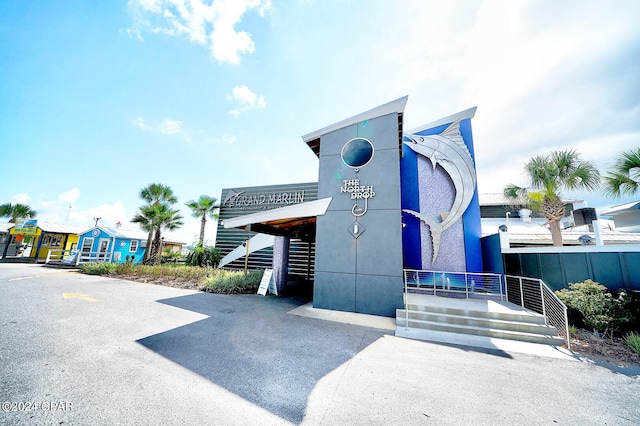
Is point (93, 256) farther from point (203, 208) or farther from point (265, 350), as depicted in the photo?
point (265, 350)

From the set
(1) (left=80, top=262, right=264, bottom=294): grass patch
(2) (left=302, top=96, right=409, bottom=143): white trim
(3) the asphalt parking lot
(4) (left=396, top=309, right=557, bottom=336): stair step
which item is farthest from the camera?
(1) (left=80, top=262, right=264, bottom=294): grass patch

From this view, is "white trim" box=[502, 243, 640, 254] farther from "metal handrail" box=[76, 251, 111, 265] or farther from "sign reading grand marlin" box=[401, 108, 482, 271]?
"metal handrail" box=[76, 251, 111, 265]

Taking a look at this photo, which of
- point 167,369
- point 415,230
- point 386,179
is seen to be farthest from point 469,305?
point 167,369

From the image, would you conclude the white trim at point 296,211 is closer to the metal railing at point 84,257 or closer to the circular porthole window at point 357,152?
the circular porthole window at point 357,152

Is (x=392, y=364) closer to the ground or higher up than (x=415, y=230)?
closer to the ground

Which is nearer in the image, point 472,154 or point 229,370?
point 229,370

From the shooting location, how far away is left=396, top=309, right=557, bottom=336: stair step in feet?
17.5

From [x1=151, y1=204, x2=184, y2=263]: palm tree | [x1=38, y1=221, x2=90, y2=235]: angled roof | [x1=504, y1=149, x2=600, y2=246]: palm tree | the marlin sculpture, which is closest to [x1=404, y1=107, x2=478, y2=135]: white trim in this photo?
the marlin sculpture

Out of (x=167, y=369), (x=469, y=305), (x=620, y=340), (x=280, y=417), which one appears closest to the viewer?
(x=280, y=417)

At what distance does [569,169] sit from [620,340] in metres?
7.09

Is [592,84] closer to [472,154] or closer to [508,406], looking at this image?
[472,154]

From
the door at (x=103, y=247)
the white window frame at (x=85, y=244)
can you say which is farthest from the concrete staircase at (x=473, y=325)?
the white window frame at (x=85, y=244)

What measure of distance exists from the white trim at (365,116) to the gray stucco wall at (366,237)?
6.8 inches

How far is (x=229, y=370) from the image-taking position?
3.55 m
